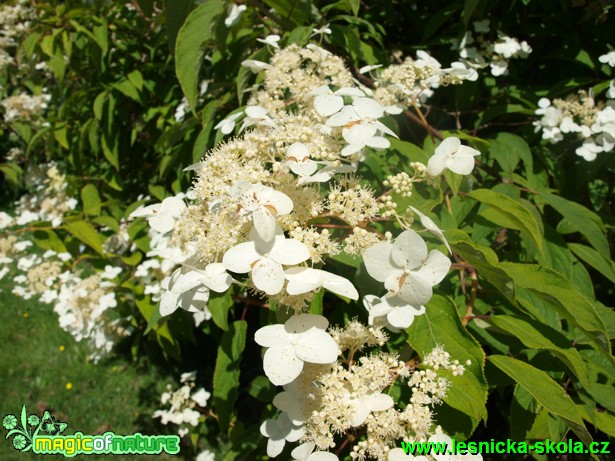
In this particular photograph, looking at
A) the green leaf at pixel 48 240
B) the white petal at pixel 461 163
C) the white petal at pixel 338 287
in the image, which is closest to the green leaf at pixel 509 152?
the white petal at pixel 461 163

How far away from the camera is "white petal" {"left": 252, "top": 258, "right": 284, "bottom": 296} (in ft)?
2.90

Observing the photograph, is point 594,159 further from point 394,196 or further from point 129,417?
point 129,417

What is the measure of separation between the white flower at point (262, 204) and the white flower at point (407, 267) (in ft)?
0.70

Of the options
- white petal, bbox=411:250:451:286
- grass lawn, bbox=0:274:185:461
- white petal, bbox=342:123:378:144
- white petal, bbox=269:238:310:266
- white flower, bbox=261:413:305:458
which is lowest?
grass lawn, bbox=0:274:185:461

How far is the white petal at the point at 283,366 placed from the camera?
949 mm

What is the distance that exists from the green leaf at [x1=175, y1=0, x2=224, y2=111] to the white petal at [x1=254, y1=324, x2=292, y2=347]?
34.5 inches

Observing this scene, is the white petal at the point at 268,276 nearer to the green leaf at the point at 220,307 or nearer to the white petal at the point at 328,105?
the white petal at the point at 328,105

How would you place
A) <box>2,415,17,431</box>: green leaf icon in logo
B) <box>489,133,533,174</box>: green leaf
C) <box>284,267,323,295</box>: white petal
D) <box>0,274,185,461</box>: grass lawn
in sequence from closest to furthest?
<box>284,267,323,295</box>: white petal < <box>489,133,533,174</box>: green leaf < <box>2,415,17,431</box>: green leaf icon in logo < <box>0,274,185,461</box>: grass lawn

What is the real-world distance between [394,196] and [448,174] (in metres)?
0.17

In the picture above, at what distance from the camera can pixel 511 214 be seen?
1.21 m

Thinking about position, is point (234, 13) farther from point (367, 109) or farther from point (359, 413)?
point (359, 413)

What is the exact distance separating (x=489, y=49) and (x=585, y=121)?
0.57 metres

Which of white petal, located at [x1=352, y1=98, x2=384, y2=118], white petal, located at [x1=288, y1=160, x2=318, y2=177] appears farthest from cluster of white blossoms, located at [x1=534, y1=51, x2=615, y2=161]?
white petal, located at [x1=288, y1=160, x2=318, y2=177]

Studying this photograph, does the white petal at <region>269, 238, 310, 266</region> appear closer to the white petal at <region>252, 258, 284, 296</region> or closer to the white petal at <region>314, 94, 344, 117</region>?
the white petal at <region>252, 258, 284, 296</region>
